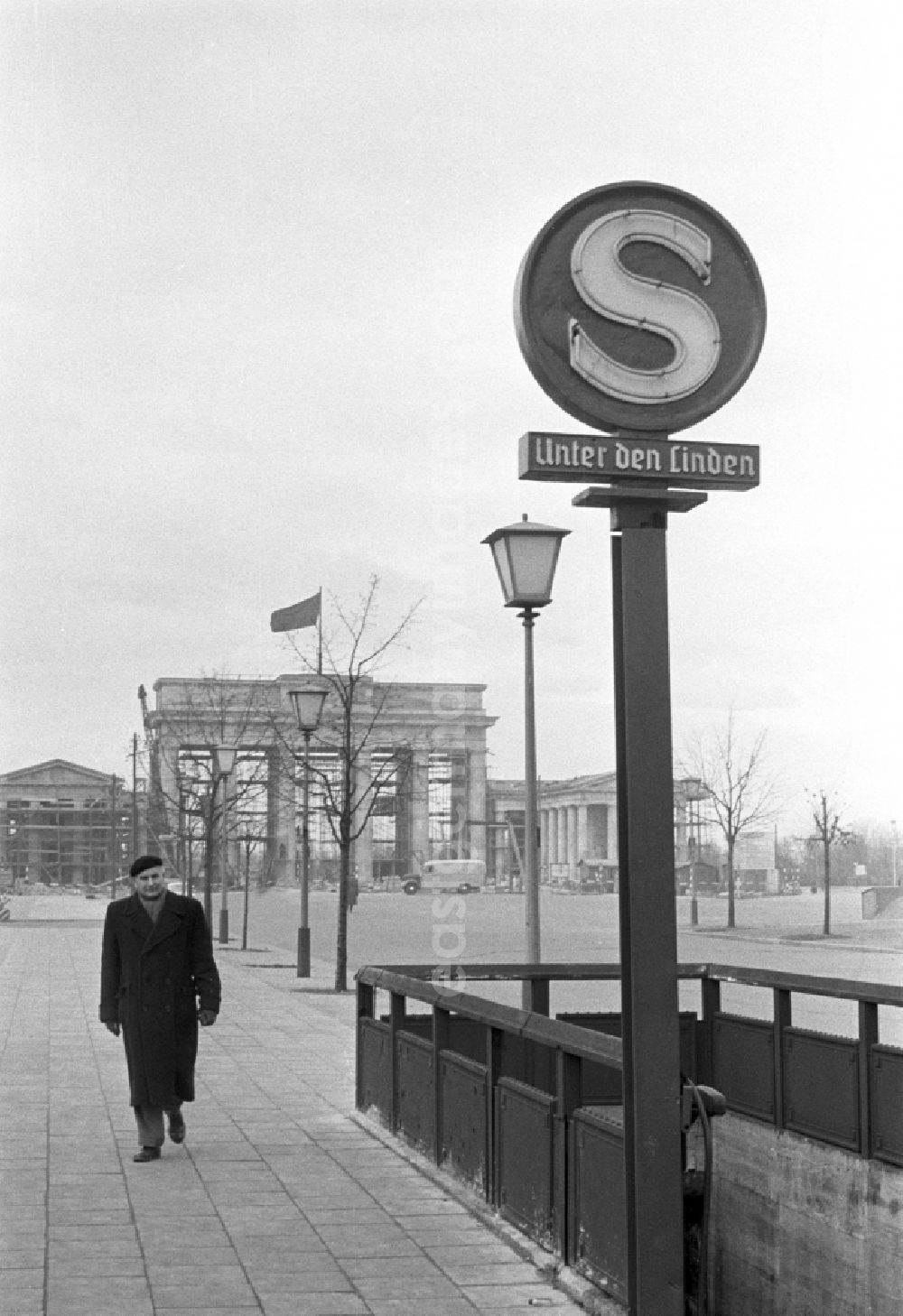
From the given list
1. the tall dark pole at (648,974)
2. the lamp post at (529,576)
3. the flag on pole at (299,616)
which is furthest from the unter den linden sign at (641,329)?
the flag on pole at (299,616)

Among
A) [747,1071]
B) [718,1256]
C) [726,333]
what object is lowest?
[718,1256]

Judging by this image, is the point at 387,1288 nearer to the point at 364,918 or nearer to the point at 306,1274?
the point at 306,1274

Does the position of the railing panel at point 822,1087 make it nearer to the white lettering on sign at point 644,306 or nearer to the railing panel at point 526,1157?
the railing panel at point 526,1157

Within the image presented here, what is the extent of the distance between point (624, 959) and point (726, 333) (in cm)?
176

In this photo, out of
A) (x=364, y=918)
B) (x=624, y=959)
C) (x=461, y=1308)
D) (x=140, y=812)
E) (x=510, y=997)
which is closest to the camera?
(x=624, y=959)

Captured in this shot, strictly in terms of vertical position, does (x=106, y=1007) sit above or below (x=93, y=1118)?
above

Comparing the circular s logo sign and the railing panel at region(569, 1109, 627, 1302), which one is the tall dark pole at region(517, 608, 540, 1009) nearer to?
the railing panel at region(569, 1109, 627, 1302)

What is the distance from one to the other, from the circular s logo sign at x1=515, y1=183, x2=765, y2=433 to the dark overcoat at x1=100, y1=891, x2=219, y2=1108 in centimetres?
510

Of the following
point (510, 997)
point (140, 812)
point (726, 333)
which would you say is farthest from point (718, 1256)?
point (140, 812)

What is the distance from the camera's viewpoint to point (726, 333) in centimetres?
520

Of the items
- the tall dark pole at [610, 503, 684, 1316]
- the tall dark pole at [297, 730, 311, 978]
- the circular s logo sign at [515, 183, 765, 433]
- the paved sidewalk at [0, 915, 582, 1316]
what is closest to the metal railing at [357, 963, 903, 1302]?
the paved sidewalk at [0, 915, 582, 1316]

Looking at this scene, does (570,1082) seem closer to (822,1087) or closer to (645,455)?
(645,455)

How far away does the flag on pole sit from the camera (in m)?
28.9

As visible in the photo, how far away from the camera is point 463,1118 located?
852cm
